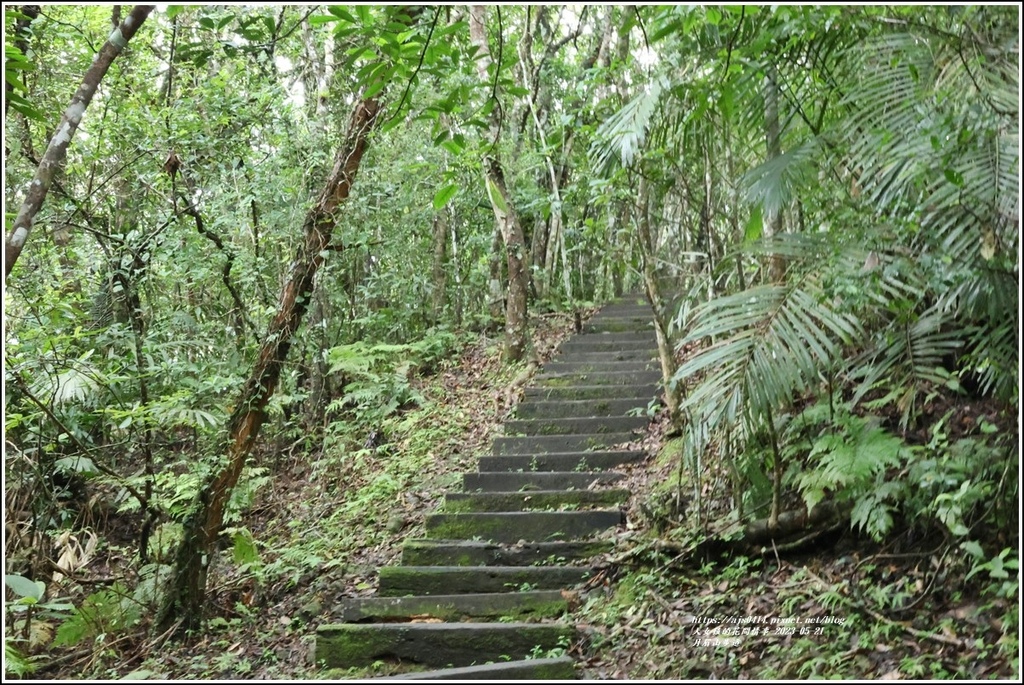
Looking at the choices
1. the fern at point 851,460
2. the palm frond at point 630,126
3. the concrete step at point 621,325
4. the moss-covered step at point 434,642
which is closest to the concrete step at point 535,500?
the moss-covered step at point 434,642

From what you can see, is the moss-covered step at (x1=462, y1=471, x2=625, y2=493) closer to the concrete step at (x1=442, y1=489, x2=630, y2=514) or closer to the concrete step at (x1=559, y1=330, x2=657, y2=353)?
the concrete step at (x1=442, y1=489, x2=630, y2=514)

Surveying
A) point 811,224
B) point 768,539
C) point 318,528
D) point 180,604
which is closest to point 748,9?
point 811,224

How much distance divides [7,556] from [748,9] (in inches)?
193

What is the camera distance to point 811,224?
3928 millimetres

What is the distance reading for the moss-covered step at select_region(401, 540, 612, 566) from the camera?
443 cm

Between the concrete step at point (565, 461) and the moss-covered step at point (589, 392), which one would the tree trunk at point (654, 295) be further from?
the moss-covered step at point (589, 392)

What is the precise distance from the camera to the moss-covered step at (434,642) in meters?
3.64

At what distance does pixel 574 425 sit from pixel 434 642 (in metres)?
2.68

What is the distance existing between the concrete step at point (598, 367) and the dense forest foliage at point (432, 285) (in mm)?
465

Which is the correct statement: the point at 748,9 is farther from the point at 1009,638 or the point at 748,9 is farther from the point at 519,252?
the point at 519,252

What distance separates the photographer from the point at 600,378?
6.84 metres

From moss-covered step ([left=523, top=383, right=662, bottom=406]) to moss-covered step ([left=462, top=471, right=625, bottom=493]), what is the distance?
3.98ft

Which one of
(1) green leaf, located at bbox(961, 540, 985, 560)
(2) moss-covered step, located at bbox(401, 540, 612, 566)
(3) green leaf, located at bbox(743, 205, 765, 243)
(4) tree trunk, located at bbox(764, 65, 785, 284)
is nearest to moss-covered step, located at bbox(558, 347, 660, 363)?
(2) moss-covered step, located at bbox(401, 540, 612, 566)

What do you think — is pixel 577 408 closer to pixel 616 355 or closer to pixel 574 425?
pixel 574 425
